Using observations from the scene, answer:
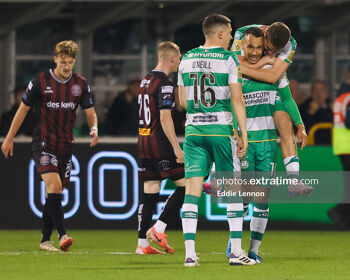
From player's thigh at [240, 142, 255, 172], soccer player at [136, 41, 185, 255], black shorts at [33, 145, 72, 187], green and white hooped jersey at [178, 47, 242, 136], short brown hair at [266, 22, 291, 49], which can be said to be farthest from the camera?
black shorts at [33, 145, 72, 187]

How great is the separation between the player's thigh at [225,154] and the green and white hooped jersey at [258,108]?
474 millimetres

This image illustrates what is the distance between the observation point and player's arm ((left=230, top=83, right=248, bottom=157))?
868cm

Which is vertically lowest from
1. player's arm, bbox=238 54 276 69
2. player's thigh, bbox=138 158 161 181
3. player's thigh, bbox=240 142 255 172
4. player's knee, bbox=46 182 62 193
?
player's knee, bbox=46 182 62 193

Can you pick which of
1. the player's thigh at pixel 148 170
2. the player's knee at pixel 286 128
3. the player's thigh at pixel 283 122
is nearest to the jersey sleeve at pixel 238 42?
the player's thigh at pixel 283 122

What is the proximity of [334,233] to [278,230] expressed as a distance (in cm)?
75

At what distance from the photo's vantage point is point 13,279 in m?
8.30

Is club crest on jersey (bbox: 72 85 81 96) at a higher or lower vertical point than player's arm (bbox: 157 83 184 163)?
higher

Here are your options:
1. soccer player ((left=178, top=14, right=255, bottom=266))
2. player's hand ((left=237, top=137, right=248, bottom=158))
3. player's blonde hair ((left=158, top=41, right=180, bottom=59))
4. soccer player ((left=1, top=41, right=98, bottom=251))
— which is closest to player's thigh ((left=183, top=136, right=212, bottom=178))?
soccer player ((left=178, top=14, right=255, bottom=266))

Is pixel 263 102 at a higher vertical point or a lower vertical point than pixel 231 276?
higher

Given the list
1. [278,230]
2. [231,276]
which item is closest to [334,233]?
[278,230]

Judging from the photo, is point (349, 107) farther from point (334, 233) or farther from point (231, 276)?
point (231, 276)

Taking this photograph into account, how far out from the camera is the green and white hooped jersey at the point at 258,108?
30.6ft

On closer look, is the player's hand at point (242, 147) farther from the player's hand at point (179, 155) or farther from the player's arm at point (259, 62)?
the player's hand at point (179, 155)

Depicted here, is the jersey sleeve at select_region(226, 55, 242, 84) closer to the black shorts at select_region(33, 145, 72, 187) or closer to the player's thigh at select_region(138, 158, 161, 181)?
the player's thigh at select_region(138, 158, 161, 181)
